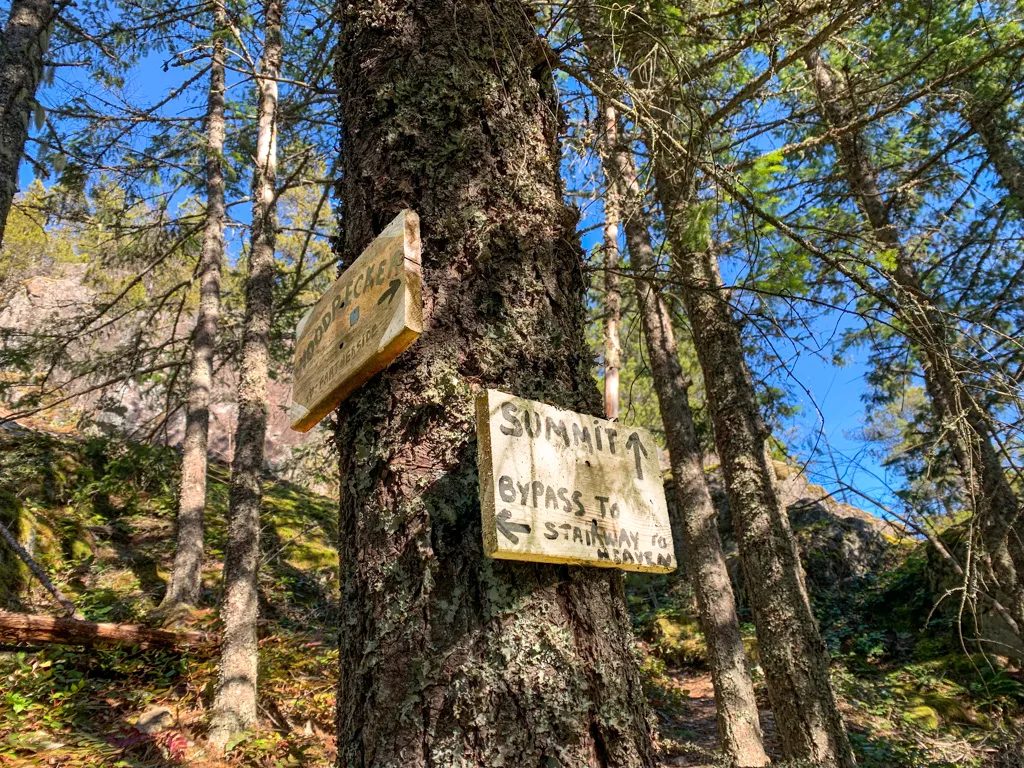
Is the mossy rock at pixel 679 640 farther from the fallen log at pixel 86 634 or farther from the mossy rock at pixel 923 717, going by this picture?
the fallen log at pixel 86 634

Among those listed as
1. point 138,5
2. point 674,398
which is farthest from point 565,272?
point 138,5

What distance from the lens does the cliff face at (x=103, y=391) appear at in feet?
25.8

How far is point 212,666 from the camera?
549 cm

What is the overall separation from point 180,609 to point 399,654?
6.27m

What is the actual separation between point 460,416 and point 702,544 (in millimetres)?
5381

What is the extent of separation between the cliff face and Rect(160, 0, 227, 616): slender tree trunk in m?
0.60

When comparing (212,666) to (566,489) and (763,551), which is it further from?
(566,489)

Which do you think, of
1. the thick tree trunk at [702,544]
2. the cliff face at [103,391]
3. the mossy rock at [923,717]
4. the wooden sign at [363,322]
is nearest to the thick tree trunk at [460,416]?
the wooden sign at [363,322]

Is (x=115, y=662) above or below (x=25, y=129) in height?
below

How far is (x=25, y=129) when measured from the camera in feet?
17.6

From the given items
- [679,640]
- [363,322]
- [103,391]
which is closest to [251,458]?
[103,391]

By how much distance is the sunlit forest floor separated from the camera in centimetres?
448

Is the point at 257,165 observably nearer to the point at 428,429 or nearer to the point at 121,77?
the point at 121,77

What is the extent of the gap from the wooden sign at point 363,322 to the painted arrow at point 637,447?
49 cm
